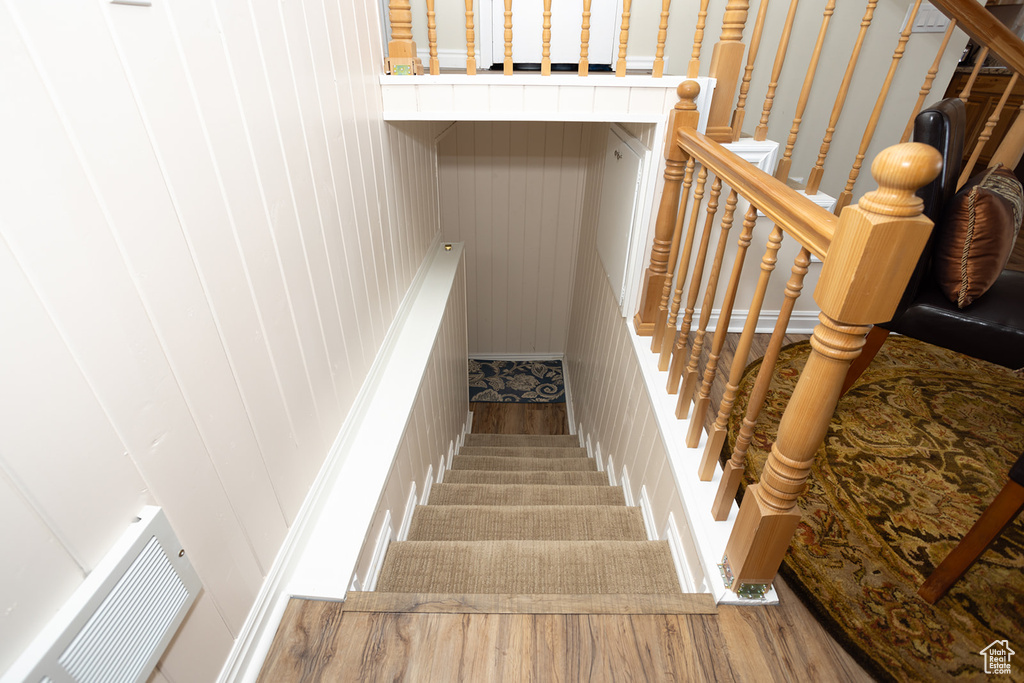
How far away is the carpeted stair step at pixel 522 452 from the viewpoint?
3172 mm

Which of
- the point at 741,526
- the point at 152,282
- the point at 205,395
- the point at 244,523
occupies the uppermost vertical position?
the point at 152,282

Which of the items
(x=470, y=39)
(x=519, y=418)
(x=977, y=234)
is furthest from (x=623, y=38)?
(x=519, y=418)

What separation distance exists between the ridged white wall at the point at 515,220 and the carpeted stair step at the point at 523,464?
152cm

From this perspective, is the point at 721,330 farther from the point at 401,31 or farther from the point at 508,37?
the point at 401,31

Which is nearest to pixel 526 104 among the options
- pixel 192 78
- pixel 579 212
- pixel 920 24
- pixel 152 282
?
pixel 192 78

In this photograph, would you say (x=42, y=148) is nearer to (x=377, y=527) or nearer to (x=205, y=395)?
(x=205, y=395)

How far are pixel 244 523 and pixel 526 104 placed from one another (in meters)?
1.54

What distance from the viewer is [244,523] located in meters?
1.00

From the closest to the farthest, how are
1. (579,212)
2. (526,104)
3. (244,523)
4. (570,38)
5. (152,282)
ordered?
1. (152,282)
2. (244,523)
3. (526,104)
4. (570,38)
5. (579,212)

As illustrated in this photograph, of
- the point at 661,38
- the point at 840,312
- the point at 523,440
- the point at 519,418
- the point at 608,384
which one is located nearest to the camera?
the point at 840,312

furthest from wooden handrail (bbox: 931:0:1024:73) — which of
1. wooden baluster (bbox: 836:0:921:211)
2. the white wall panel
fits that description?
the white wall panel

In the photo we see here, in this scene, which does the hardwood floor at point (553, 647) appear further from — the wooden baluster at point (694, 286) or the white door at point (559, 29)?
the white door at point (559, 29)

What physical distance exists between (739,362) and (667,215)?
847 millimetres

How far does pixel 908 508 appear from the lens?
161cm
